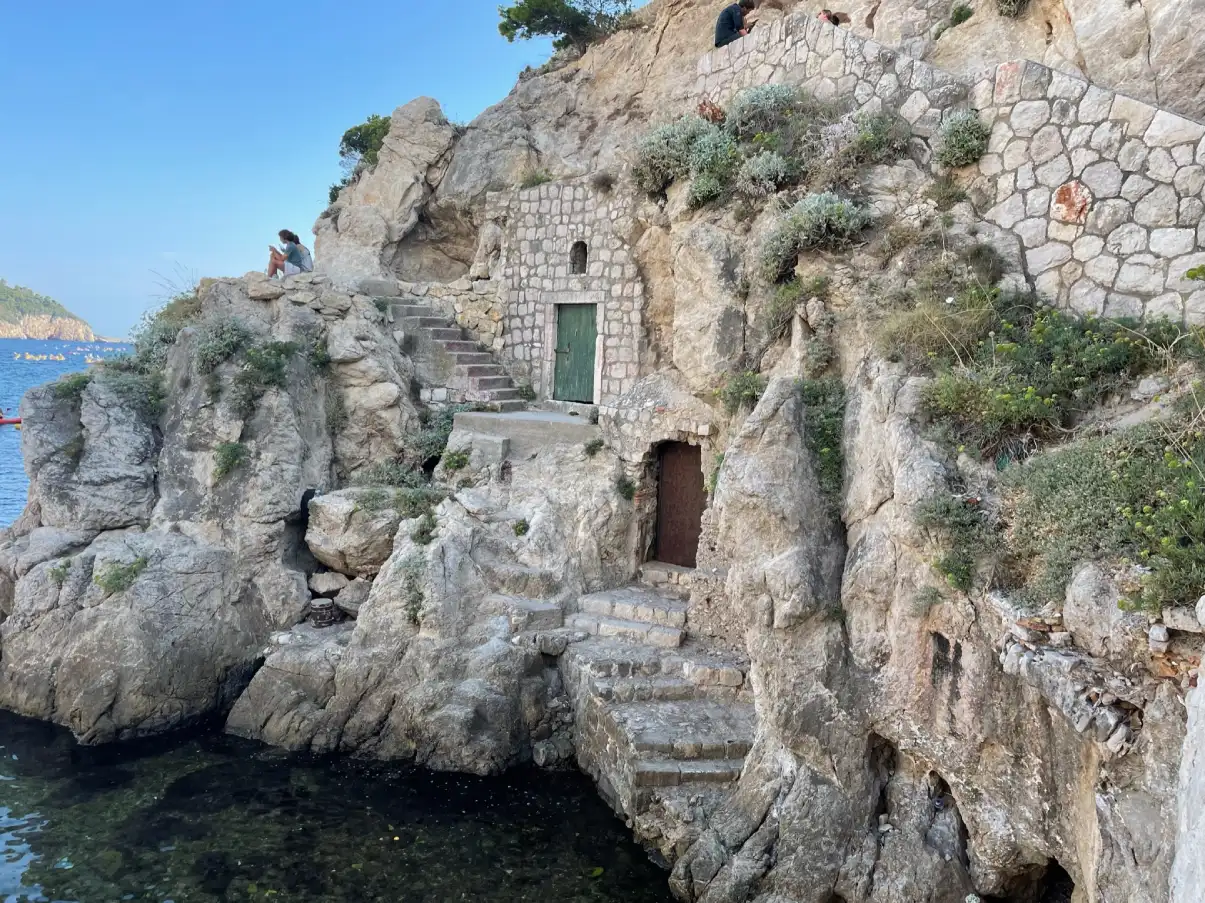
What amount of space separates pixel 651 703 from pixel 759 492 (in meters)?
3.28

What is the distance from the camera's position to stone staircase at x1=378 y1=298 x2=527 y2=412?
51.7 ft

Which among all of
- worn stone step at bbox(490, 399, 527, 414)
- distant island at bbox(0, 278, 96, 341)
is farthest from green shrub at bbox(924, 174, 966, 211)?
distant island at bbox(0, 278, 96, 341)

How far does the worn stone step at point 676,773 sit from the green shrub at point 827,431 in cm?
316

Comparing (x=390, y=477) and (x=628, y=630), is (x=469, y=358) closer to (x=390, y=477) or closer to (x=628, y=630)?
(x=390, y=477)

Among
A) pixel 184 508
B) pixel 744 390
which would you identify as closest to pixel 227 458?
pixel 184 508

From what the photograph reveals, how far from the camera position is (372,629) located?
1148 cm

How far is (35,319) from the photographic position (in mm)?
100875

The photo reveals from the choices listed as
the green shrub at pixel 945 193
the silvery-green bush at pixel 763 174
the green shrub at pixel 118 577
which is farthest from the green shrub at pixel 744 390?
the green shrub at pixel 118 577

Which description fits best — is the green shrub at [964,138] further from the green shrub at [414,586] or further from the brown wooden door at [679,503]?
the green shrub at [414,586]

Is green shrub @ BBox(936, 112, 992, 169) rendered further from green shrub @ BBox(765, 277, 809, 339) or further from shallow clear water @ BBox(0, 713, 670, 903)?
shallow clear water @ BBox(0, 713, 670, 903)

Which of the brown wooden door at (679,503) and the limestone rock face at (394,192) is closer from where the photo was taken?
the brown wooden door at (679,503)

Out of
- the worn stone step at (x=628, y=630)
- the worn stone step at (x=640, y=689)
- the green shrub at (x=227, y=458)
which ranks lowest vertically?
the worn stone step at (x=640, y=689)

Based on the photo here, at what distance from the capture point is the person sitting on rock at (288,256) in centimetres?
1620

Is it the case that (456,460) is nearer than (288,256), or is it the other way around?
(456,460)
